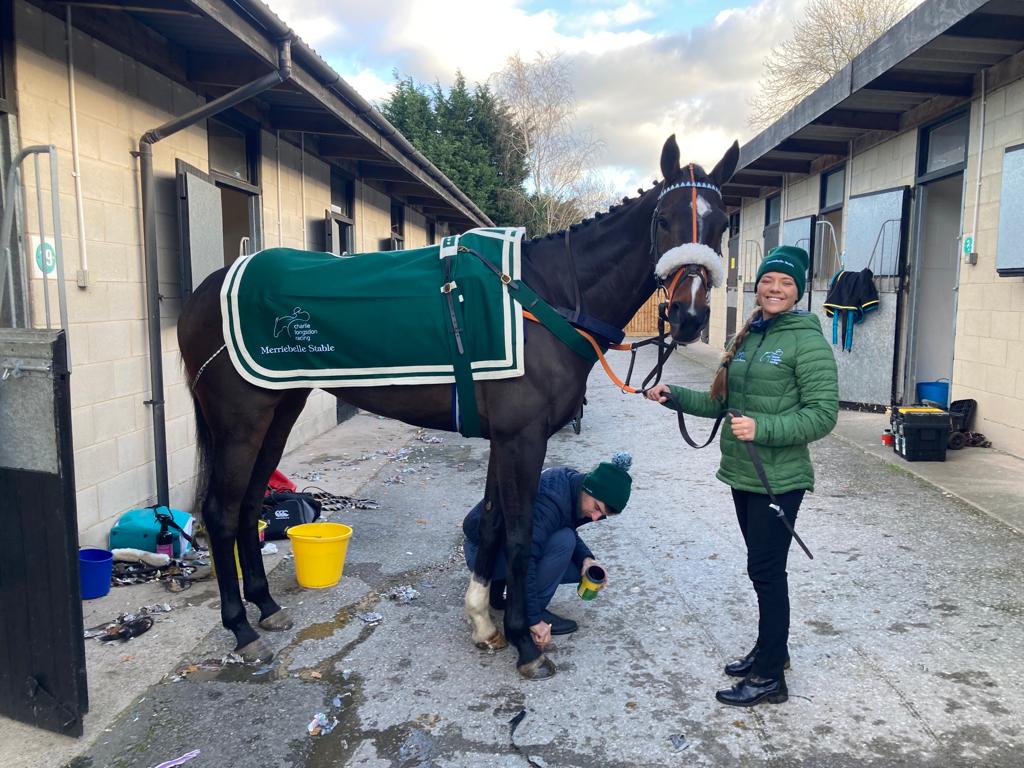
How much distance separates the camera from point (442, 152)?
26812 mm

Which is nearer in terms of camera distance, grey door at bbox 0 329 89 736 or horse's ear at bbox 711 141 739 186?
A: grey door at bbox 0 329 89 736

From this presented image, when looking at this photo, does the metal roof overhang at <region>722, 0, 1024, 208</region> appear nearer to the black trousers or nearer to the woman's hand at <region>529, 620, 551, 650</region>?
the black trousers

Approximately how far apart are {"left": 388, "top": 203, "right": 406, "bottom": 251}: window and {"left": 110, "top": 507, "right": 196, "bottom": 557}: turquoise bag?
28.6 ft

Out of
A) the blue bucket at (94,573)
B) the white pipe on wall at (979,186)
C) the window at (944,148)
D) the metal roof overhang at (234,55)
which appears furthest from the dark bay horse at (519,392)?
the window at (944,148)

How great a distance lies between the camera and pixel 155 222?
476 cm

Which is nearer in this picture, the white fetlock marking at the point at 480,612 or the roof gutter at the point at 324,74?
the white fetlock marking at the point at 480,612

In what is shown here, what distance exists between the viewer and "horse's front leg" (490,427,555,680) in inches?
119

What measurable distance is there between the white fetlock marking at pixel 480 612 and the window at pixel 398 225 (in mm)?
9948

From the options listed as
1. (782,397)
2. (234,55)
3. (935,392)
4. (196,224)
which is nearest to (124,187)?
(196,224)

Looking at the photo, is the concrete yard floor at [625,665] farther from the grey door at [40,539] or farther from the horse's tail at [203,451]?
the horse's tail at [203,451]

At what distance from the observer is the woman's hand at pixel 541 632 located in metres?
3.12

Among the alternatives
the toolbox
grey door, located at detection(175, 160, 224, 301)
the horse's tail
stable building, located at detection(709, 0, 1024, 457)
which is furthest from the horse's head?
the toolbox

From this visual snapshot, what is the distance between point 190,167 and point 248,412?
261cm

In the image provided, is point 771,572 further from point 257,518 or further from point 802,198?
point 802,198
